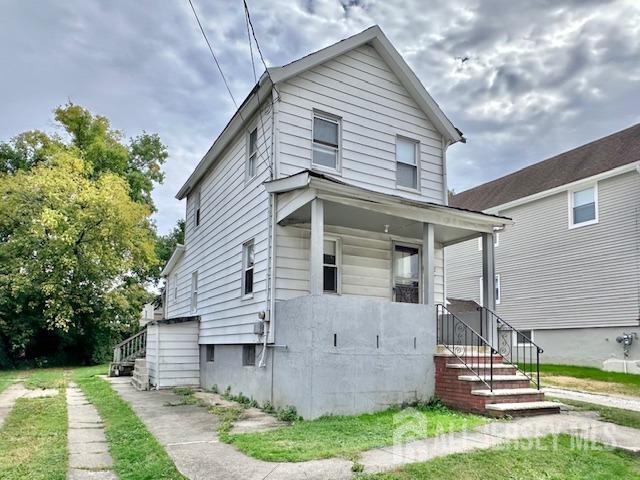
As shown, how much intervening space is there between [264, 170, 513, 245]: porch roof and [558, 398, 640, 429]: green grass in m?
3.84

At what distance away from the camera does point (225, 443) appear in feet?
21.4

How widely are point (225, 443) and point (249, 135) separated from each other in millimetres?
7239

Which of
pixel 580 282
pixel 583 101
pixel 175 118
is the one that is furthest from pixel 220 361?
pixel 583 101

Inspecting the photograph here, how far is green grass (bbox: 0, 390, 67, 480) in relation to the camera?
17.4 ft

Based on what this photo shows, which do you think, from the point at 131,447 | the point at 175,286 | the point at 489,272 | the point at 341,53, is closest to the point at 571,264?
the point at 489,272

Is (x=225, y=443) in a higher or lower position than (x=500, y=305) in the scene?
lower

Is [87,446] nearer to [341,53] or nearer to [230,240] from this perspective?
[230,240]

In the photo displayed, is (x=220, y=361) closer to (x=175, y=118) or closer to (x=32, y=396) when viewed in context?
(x=32, y=396)

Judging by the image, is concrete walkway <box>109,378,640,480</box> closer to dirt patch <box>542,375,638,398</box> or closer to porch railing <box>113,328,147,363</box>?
dirt patch <box>542,375,638,398</box>

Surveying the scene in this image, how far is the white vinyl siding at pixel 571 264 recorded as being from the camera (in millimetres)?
16609

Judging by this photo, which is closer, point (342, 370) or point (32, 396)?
point (342, 370)

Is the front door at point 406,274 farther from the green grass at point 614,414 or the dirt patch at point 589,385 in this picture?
the dirt patch at point 589,385

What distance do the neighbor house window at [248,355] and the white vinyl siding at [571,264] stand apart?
8868 mm

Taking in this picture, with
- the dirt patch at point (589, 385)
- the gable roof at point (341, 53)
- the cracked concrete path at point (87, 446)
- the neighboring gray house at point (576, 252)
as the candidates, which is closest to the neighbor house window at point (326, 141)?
the gable roof at point (341, 53)
